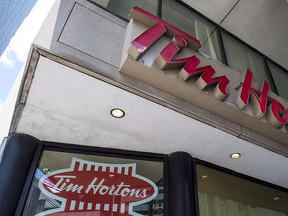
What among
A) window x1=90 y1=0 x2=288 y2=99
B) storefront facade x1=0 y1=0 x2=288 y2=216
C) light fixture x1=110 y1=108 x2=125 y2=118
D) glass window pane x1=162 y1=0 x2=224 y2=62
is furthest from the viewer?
glass window pane x1=162 y1=0 x2=224 y2=62

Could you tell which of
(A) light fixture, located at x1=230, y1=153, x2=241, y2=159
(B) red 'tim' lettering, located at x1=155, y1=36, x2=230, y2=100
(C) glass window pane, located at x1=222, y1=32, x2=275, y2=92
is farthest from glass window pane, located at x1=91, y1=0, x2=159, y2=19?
(A) light fixture, located at x1=230, y1=153, x2=241, y2=159

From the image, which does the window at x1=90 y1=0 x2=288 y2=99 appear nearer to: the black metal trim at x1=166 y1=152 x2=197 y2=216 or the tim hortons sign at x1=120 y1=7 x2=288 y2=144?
the tim hortons sign at x1=120 y1=7 x2=288 y2=144

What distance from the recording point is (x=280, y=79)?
6098 mm

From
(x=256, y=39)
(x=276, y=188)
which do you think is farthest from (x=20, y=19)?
(x=276, y=188)

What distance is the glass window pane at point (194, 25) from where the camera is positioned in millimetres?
5000

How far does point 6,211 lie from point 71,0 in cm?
258

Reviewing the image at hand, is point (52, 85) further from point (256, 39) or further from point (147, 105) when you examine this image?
point (256, 39)

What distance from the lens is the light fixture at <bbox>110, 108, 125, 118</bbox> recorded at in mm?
3204

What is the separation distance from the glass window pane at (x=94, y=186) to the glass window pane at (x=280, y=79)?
142 inches

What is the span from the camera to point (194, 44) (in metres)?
3.71

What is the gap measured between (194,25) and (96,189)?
3.83 metres

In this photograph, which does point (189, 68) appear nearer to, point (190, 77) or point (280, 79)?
point (190, 77)

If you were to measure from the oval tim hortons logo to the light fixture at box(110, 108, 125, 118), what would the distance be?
756 mm

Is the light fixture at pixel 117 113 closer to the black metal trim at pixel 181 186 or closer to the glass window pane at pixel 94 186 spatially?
the glass window pane at pixel 94 186
